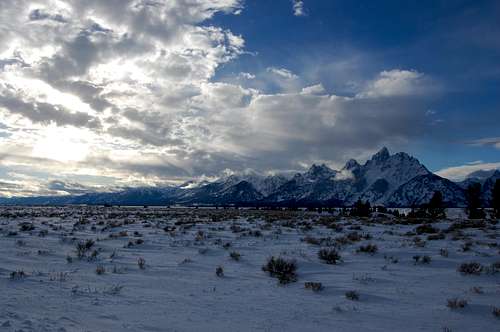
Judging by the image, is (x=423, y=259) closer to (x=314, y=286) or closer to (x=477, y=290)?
(x=477, y=290)

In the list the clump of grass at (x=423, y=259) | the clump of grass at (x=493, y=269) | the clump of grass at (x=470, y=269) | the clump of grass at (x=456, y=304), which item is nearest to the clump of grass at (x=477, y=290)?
the clump of grass at (x=456, y=304)

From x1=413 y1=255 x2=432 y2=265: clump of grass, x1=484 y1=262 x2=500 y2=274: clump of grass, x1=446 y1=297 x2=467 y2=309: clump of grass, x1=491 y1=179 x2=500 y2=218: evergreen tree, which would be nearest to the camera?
x1=446 y1=297 x2=467 y2=309: clump of grass

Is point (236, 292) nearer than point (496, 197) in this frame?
Yes

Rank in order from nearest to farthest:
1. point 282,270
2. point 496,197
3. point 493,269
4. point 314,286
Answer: point 314,286
point 282,270
point 493,269
point 496,197

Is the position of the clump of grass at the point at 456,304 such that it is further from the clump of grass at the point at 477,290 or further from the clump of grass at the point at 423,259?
the clump of grass at the point at 423,259

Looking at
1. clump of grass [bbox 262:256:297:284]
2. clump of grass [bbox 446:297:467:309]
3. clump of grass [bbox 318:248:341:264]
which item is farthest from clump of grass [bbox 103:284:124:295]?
clump of grass [bbox 446:297:467:309]

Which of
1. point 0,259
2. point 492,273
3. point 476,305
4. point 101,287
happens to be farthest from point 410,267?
point 0,259

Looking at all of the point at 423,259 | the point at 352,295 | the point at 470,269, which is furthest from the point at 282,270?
the point at 470,269

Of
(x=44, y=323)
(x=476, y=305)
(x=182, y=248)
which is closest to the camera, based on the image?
(x=44, y=323)

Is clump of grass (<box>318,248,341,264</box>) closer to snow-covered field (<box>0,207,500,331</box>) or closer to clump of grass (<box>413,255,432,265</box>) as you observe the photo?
snow-covered field (<box>0,207,500,331</box>)

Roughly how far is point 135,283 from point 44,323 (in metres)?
3.40

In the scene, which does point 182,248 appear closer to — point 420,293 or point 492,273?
point 420,293

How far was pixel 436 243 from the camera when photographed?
17.7 metres

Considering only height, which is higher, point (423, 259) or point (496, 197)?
point (496, 197)
